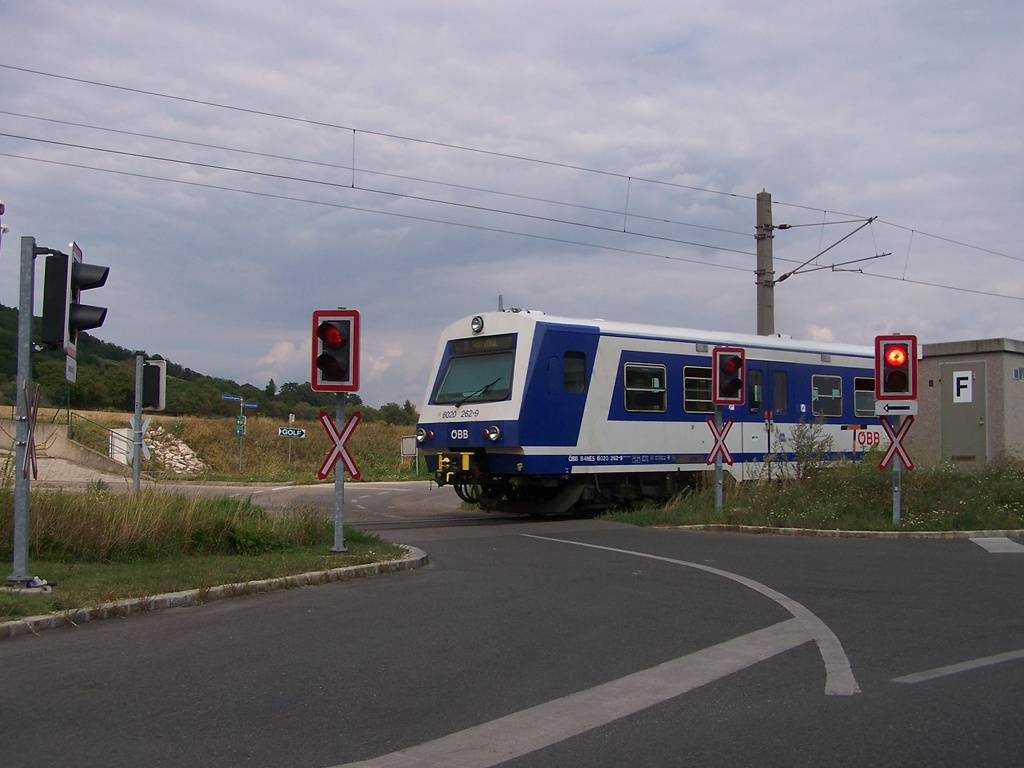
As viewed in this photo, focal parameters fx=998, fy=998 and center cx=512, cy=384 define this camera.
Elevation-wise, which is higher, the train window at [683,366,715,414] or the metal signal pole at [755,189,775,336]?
the metal signal pole at [755,189,775,336]

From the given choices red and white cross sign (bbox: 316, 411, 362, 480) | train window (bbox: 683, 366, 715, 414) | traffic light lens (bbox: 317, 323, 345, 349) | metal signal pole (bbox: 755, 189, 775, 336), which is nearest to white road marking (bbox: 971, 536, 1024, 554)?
train window (bbox: 683, 366, 715, 414)

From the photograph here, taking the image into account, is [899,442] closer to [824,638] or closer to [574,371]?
[574,371]

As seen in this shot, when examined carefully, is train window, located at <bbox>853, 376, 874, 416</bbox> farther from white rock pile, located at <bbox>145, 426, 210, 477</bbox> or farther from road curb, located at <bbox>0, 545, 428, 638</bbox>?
white rock pile, located at <bbox>145, 426, 210, 477</bbox>

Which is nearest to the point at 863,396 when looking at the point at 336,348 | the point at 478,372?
the point at 478,372

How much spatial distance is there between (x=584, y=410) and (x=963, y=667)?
38.4ft

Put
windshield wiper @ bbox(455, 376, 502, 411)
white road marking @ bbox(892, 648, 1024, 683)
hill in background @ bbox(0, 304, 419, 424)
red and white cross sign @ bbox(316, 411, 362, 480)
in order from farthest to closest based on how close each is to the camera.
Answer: hill in background @ bbox(0, 304, 419, 424), windshield wiper @ bbox(455, 376, 502, 411), red and white cross sign @ bbox(316, 411, 362, 480), white road marking @ bbox(892, 648, 1024, 683)

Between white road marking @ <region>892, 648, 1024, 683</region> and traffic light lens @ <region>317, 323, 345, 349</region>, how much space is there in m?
7.52

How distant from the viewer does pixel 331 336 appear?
38.5 ft

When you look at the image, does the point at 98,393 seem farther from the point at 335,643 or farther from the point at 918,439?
the point at 335,643

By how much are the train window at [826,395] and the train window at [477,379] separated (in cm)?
754

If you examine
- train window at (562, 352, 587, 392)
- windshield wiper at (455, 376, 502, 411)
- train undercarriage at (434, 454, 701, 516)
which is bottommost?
train undercarriage at (434, 454, 701, 516)

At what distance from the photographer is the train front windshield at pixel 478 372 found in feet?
57.9

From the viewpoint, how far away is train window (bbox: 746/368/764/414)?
2028cm

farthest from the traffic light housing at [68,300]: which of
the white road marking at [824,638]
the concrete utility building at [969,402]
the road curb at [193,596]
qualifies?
the concrete utility building at [969,402]
